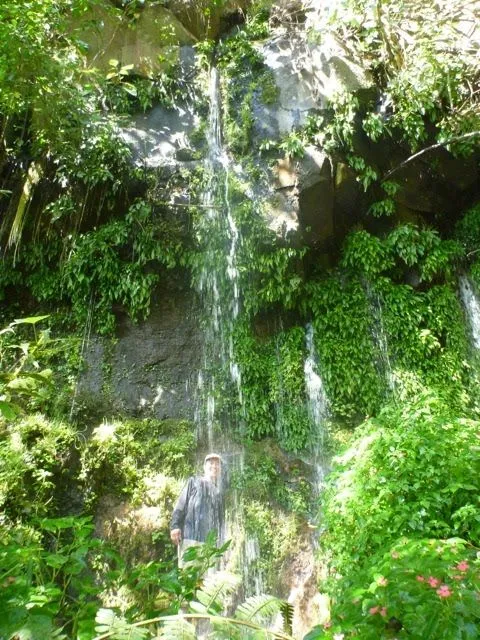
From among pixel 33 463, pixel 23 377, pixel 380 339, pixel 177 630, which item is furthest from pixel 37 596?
pixel 380 339

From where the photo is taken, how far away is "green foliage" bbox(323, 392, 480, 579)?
11.1 ft

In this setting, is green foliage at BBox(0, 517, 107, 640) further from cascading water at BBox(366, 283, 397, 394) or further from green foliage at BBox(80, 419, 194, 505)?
cascading water at BBox(366, 283, 397, 394)

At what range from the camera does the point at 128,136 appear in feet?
24.6

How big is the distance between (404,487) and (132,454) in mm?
3739

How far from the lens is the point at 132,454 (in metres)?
6.16

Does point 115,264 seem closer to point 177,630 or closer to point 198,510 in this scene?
point 198,510

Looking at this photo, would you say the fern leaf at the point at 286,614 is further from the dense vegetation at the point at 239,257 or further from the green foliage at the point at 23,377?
the dense vegetation at the point at 239,257

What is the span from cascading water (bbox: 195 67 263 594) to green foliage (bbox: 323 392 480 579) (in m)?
2.48

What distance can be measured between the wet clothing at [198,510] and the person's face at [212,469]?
0.07m

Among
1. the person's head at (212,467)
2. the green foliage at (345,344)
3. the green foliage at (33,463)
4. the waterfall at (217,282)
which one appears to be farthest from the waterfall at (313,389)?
the green foliage at (33,463)

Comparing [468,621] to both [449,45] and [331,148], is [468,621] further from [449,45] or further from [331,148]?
[449,45]

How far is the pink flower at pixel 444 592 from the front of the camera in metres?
1.56

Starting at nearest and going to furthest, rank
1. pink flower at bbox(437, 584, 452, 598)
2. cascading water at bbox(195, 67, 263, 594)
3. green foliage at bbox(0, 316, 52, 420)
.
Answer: pink flower at bbox(437, 584, 452, 598) → green foliage at bbox(0, 316, 52, 420) → cascading water at bbox(195, 67, 263, 594)

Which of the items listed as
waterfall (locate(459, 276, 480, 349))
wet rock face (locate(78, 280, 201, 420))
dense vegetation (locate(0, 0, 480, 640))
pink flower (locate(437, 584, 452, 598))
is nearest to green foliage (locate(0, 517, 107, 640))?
pink flower (locate(437, 584, 452, 598))
